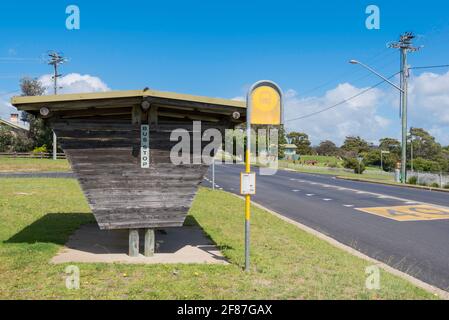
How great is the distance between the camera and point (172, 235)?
894 cm

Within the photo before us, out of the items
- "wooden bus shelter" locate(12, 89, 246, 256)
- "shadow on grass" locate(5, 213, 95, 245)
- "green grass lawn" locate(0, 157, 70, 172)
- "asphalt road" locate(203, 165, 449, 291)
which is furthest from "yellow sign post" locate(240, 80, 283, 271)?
"green grass lawn" locate(0, 157, 70, 172)

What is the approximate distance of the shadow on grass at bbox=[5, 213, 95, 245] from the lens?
8.00 m

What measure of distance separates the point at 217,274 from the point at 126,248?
94.2 inches

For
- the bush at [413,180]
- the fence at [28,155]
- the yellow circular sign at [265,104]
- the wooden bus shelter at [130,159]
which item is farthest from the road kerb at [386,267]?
the fence at [28,155]

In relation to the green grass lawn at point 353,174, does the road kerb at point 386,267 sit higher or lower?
higher

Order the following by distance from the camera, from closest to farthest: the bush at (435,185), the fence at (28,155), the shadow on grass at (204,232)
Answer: the shadow on grass at (204,232)
the bush at (435,185)
the fence at (28,155)

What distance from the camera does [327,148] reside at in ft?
428

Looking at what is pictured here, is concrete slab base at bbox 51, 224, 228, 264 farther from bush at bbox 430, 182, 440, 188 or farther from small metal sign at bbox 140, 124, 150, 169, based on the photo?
bush at bbox 430, 182, 440, 188

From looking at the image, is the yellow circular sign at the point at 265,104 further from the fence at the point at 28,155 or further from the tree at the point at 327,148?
the tree at the point at 327,148

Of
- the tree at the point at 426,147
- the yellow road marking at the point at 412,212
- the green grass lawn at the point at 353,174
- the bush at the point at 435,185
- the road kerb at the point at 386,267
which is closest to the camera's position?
the road kerb at the point at 386,267

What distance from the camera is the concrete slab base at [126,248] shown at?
21.9ft

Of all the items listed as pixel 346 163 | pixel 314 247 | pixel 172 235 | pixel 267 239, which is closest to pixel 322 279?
pixel 314 247

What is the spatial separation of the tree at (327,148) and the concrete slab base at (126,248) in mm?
121714
